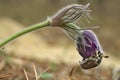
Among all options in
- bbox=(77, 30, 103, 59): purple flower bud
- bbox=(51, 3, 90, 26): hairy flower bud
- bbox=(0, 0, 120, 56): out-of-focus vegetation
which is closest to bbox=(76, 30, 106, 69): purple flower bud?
bbox=(77, 30, 103, 59): purple flower bud

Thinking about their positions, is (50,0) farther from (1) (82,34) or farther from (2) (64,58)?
(1) (82,34)

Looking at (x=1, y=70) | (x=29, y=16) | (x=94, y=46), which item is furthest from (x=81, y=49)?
(x=29, y=16)

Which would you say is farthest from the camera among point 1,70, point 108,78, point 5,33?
point 5,33

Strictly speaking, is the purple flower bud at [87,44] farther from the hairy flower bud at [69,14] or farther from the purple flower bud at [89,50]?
the hairy flower bud at [69,14]

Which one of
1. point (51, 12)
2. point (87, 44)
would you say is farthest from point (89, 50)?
point (51, 12)

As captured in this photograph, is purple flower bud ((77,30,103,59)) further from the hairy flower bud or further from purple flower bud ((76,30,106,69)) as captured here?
the hairy flower bud

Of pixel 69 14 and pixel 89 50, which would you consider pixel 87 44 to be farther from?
pixel 69 14
